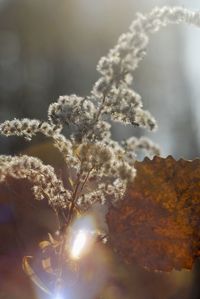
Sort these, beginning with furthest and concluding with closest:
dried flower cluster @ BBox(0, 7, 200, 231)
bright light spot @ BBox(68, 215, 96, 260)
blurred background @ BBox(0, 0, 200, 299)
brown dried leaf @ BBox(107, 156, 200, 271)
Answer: blurred background @ BBox(0, 0, 200, 299) < brown dried leaf @ BBox(107, 156, 200, 271) < bright light spot @ BBox(68, 215, 96, 260) < dried flower cluster @ BBox(0, 7, 200, 231)

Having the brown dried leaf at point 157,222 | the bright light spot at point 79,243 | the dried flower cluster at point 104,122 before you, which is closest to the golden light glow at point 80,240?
the bright light spot at point 79,243

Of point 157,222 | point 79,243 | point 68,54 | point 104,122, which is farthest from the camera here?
point 68,54

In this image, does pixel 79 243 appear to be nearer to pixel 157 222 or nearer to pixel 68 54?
pixel 157 222

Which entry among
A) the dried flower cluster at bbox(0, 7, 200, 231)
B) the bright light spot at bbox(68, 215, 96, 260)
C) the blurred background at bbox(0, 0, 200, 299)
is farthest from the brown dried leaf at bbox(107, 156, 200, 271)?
the blurred background at bbox(0, 0, 200, 299)

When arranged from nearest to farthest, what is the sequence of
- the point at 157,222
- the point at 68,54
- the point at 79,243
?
the point at 79,243 < the point at 157,222 < the point at 68,54

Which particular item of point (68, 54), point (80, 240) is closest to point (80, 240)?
point (80, 240)

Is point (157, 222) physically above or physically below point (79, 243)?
above

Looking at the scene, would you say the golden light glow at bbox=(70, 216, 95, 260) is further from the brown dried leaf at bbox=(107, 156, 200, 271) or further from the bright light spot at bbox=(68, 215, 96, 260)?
the brown dried leaf at bbox=(107, 156, 200, 271)
